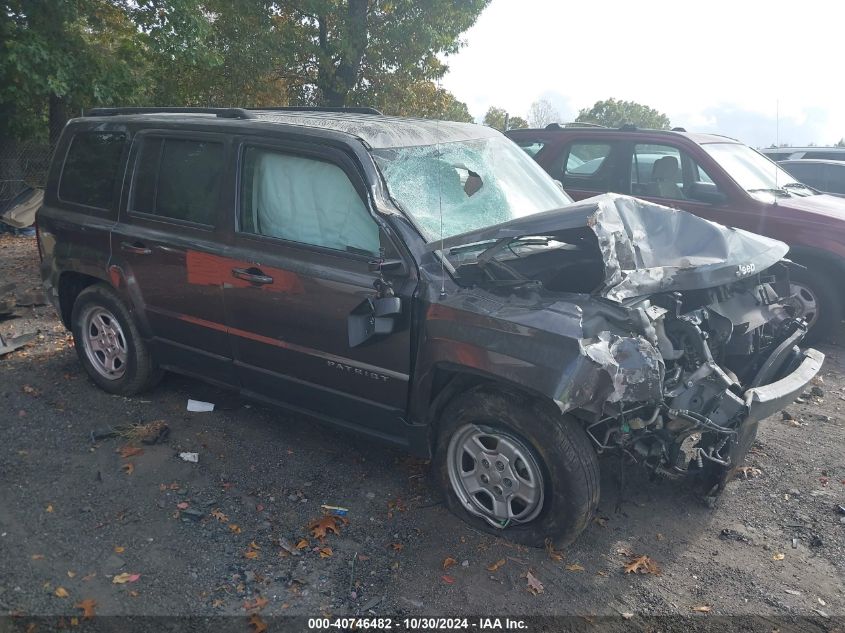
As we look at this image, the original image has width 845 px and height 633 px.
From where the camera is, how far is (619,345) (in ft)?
10.6

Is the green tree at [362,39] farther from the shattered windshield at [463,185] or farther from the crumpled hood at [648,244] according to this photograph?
the crumpled hood at [648,244]

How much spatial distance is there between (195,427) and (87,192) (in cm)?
192

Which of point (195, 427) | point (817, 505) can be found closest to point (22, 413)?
point (195, 427)

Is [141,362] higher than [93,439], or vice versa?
[141,362]

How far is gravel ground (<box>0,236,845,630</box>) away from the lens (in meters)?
3.24

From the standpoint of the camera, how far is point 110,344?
5320 mm

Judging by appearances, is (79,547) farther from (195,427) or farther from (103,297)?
(103,297)

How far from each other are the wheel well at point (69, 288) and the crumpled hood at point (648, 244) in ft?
10.4

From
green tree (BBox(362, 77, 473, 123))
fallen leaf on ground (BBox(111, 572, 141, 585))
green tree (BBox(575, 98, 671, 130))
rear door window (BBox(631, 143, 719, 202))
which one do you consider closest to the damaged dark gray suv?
fallen leaf on ground (BBox(111, 572, 141, 585))

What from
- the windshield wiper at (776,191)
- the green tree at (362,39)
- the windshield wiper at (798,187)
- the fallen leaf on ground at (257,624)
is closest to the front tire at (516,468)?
the fallen leaf on ground at (257,624)

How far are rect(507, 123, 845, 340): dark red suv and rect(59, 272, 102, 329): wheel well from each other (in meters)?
5.10

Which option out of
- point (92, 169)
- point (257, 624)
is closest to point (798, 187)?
point (92, 169)

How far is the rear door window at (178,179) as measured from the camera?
448 centimetres

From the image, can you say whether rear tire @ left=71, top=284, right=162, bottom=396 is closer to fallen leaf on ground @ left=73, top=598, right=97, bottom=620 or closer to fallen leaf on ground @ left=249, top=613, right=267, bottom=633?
fallen leaf on ground @ left=73, top=598, right=97, bottom=620
